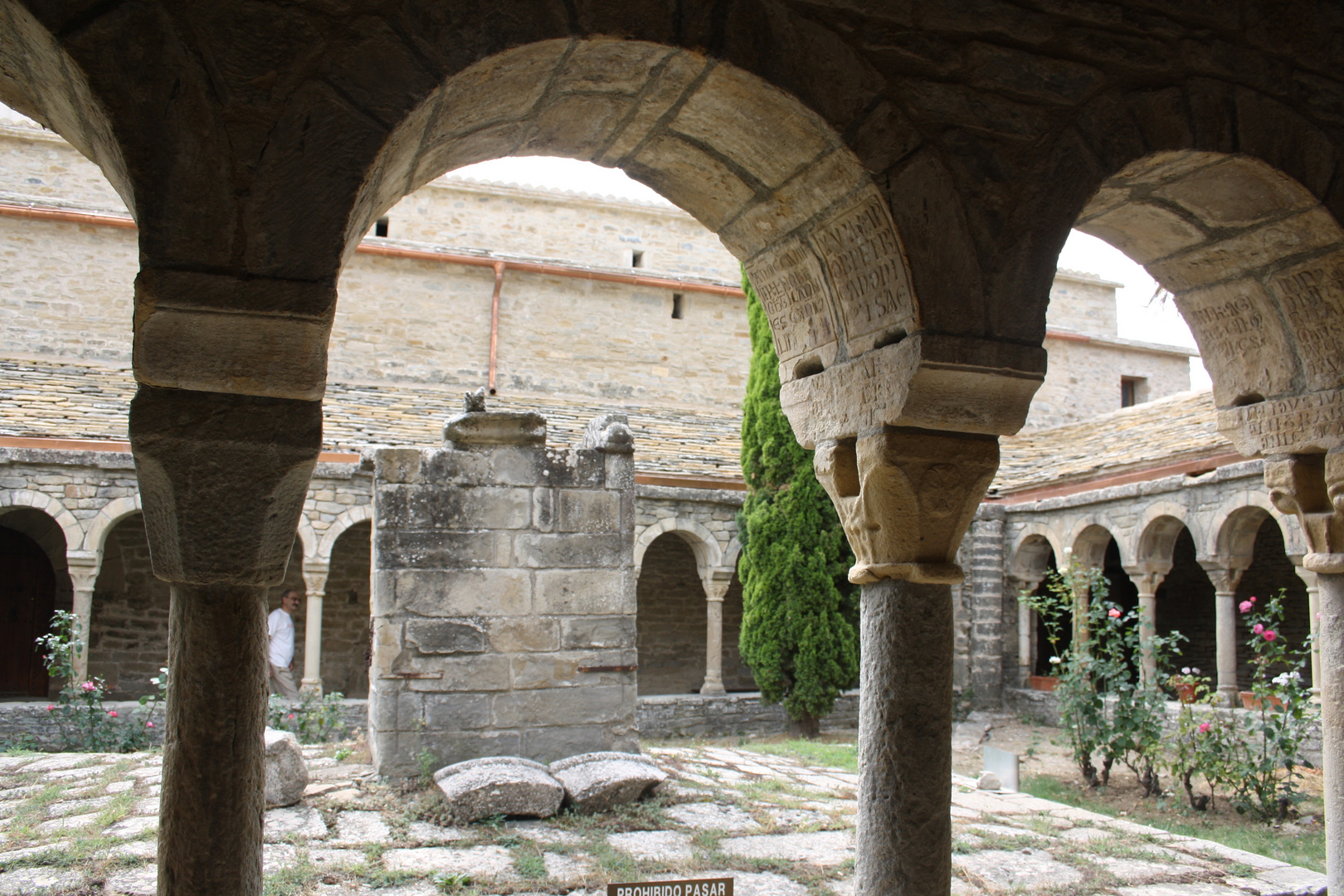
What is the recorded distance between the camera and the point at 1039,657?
13211mm

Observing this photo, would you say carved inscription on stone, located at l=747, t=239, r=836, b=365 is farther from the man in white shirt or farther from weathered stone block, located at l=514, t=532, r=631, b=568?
the man in white shirt

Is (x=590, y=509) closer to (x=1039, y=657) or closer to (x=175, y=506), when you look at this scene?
(x=175, y=506)

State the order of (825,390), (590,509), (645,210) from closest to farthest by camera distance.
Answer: (825,390), (590,509), (645,210)

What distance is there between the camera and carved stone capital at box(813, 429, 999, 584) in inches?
92.3

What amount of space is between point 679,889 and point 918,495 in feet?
3.74

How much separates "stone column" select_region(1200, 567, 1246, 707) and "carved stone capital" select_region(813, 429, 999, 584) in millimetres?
7631

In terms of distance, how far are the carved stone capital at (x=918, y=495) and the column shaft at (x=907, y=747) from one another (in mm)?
58

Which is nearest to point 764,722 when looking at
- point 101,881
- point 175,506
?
point 101,881

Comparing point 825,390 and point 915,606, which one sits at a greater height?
point 825,390

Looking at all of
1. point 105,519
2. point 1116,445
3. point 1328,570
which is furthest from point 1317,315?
point 105,519

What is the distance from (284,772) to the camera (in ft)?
13.5

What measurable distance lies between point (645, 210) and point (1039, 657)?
870cm

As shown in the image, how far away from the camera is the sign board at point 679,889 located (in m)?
2.48

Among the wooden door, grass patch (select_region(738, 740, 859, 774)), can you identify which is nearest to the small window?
grass patch (select_region(738, 740, 859, 774))
